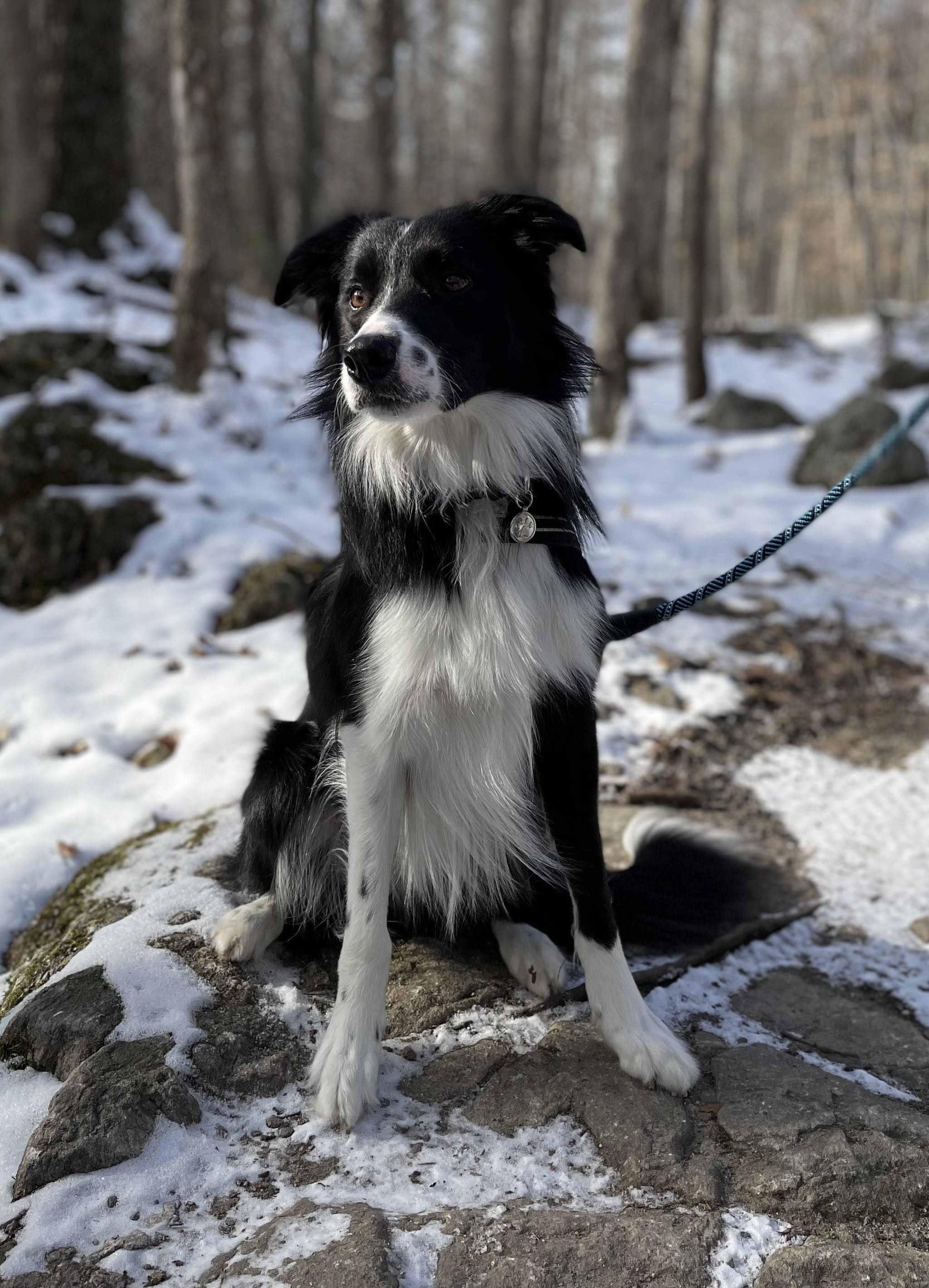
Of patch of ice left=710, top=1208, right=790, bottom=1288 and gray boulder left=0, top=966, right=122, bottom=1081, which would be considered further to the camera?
gray boulder left=0, top=966, right=122, bottom=1081

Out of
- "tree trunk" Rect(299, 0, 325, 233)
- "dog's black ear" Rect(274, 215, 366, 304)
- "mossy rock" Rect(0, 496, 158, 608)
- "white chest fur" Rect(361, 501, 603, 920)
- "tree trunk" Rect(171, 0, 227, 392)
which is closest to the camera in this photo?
"white chest fur" Rect(361, 501, 603, 920)

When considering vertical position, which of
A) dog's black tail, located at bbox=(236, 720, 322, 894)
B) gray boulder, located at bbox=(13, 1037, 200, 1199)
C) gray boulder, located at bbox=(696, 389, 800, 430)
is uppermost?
gray boulder, located at bbox=(696, 389, 800, 430)

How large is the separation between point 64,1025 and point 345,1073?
0.68 m

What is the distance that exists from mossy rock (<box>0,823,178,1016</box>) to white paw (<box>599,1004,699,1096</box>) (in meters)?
1.38

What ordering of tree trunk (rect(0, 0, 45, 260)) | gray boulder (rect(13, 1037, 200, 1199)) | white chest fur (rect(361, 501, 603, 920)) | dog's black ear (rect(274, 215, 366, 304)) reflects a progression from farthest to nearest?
tree trunk (rect(0, 0, 45, 260)) → dog's black ear (rect(274, 215, 366, 304)) → white chest fur (rect(361, 501, 603, 920)) → gray boulder (rect(13, 1037, 200, 1199))

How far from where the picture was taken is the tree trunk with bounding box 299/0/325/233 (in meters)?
17.2

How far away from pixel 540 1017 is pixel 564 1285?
782mm

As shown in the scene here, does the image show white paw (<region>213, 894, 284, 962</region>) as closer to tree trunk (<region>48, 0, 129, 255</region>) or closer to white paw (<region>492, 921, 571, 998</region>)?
white paw (<region>492, 921, 571, 998</region>)

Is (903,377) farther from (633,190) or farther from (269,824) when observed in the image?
(269,824)

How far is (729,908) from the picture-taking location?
3.00 meters

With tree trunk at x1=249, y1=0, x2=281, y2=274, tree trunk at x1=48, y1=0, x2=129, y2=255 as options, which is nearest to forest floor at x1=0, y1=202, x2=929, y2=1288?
Result: tree trunk at x1=48, y1=0, x2=129, y2=255

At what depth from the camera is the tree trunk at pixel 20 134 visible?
9.77 m

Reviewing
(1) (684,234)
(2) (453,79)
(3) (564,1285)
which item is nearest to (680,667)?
(3) (564,1285)

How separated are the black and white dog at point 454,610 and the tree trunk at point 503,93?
561 inches
